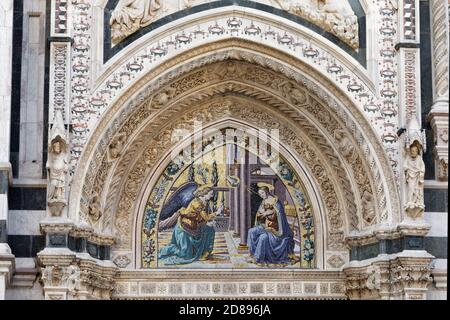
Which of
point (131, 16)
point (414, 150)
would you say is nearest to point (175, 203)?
point (131, 16)

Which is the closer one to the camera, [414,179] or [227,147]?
[414,179]

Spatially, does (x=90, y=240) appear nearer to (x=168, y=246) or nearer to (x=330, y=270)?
(x=168, y=246)

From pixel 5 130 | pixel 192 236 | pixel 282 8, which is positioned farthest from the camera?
pixel 192 236

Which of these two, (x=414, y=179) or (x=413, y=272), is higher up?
(x=414, y=179)

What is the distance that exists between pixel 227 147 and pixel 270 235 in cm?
148

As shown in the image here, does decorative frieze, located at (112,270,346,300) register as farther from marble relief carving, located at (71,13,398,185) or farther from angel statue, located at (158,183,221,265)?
marble relief carving, located at (71,13,398,185)

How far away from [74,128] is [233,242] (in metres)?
2.92

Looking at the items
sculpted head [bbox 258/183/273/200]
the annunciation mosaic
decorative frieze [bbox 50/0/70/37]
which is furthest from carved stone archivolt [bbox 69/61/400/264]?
decorative frieze [bbox 50/0/70/37]

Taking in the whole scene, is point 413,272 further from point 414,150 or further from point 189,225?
point 189,225

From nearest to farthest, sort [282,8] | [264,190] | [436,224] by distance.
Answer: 1. [436,224]
2. [282,8]
3. [264,190]

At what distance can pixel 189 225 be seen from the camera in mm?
25938

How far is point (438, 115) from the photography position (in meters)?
25.3

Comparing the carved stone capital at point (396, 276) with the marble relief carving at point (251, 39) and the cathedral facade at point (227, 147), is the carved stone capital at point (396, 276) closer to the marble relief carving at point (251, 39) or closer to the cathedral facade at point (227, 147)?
the cathedral facade at point (227, 147)

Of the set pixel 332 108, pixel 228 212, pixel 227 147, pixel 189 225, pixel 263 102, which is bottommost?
pixel 189 225
